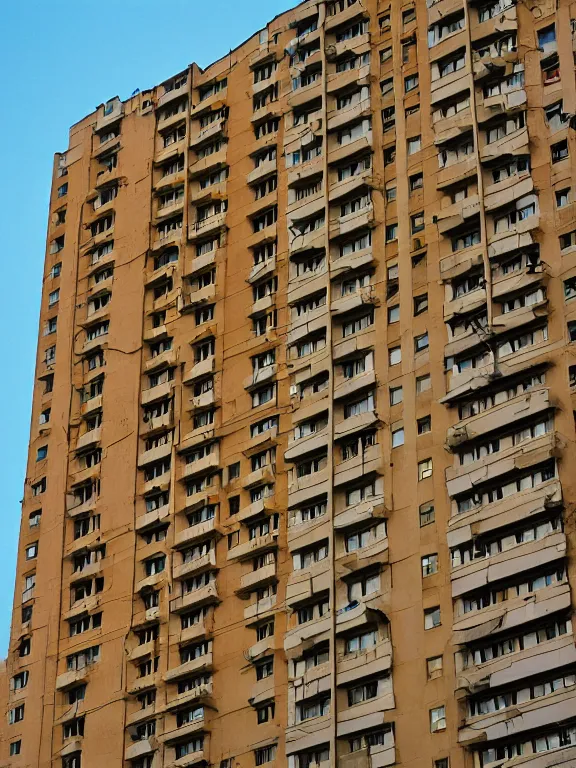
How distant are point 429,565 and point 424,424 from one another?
4.44m

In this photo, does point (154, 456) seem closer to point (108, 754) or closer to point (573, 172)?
point (108, 754)

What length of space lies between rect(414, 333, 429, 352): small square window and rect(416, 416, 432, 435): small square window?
233 cm

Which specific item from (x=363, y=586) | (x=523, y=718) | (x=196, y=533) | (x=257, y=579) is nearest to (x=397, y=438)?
(x=363, y=586)

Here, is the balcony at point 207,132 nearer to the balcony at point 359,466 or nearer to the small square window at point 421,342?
the small square window at point 421,342

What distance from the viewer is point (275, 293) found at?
5822 cm

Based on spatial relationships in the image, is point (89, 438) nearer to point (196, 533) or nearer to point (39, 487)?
point (39, 487)

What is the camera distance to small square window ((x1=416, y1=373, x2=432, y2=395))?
52.6 metres

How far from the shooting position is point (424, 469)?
51.4m

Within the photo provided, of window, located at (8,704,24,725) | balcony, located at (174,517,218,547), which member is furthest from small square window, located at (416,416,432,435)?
window, located at (8,704,24,725)

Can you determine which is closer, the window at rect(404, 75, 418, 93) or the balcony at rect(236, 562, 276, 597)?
the balcony at rect(236, 562, 276, 597)

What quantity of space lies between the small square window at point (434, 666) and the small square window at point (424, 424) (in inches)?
271

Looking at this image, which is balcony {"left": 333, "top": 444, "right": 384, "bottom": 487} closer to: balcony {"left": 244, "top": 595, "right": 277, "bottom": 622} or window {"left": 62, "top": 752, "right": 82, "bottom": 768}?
balcony {"left": 244, "top": 595, "right": 277, "bottom": 622}

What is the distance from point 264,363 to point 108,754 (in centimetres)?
1313

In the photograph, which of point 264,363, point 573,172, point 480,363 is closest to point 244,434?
point 264,363
